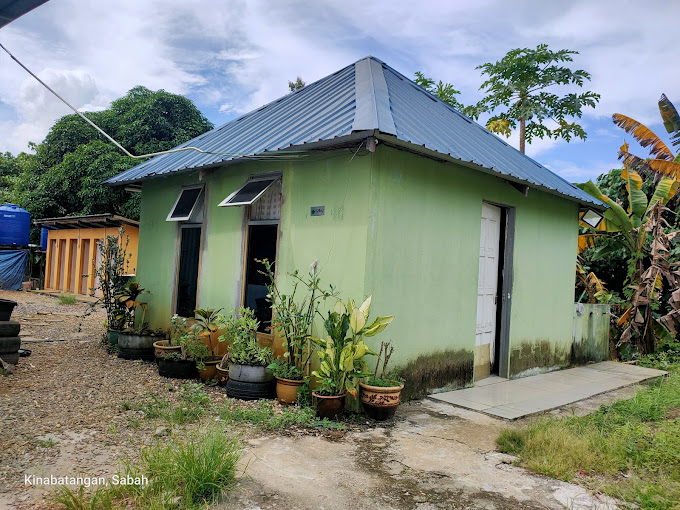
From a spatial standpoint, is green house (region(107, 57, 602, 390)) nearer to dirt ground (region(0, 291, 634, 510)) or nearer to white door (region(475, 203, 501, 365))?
white door (region(475, 203, 501, 365))

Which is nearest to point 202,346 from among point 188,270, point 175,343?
point 175,343

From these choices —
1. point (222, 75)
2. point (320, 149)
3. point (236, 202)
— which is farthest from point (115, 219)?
point (320, 149)

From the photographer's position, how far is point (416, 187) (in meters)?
5.92

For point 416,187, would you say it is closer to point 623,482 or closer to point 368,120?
point 368,120

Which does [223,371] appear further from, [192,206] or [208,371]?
[192,206]

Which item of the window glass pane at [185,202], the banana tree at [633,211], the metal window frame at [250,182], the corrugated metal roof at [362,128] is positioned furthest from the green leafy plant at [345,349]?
the banana tree at [633,211]

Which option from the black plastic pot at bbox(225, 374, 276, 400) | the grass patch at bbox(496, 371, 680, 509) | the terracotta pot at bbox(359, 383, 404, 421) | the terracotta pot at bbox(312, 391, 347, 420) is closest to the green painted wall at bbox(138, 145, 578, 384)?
the terracotta pot at bbox(359, 383, 404, 421)

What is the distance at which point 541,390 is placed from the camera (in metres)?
6.90

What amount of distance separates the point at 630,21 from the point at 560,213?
3.11 meters

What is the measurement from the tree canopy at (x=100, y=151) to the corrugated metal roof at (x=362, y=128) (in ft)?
45.3

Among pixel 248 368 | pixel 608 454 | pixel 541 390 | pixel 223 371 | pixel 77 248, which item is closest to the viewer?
pixel 608 454

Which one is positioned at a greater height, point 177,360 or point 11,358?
point 177,360

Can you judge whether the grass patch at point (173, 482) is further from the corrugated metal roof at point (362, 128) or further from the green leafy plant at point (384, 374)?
the corrugated metal roof at point (362, 128)

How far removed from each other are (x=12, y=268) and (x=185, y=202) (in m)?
16.9
